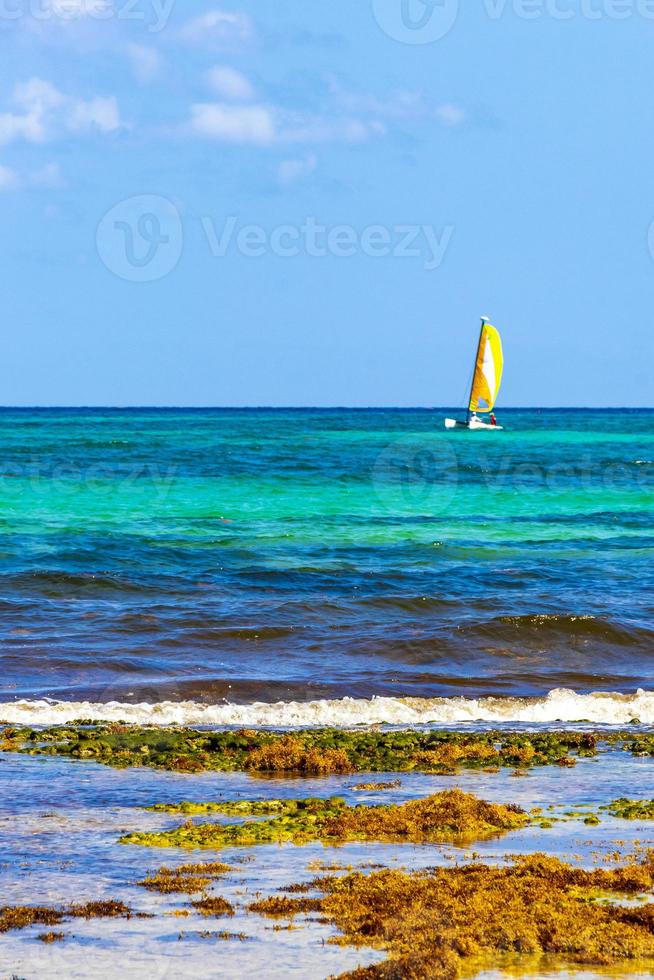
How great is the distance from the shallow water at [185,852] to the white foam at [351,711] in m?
2.65

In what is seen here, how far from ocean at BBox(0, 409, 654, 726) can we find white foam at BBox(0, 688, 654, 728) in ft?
0.09

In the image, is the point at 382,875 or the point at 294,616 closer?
the point at 382,875

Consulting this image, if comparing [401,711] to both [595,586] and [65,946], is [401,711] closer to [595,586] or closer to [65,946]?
[65,946]

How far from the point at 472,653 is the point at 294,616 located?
3.35 metres

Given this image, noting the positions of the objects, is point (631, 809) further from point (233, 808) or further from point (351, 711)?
point (351, 711)

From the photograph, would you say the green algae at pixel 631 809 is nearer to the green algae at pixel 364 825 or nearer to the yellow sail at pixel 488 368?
the green algae at pixel 364 825

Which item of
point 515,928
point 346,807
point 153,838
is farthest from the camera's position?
point 346,807

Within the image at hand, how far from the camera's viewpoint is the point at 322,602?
68.1 ft

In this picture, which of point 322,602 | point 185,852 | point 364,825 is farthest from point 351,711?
point 322,602

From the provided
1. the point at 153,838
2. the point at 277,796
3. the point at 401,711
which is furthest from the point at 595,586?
the point at 153,838

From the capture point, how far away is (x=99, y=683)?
1525 centimetres

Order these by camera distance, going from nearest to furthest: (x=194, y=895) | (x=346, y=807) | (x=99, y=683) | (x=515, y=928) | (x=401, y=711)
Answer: (x=515, y=928)
(x=194, y=895)
(x=346, y=807)
(x=401, y=711)
(x=99, y=683)

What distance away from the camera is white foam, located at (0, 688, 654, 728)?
44.1ft

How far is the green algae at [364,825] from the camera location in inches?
323
